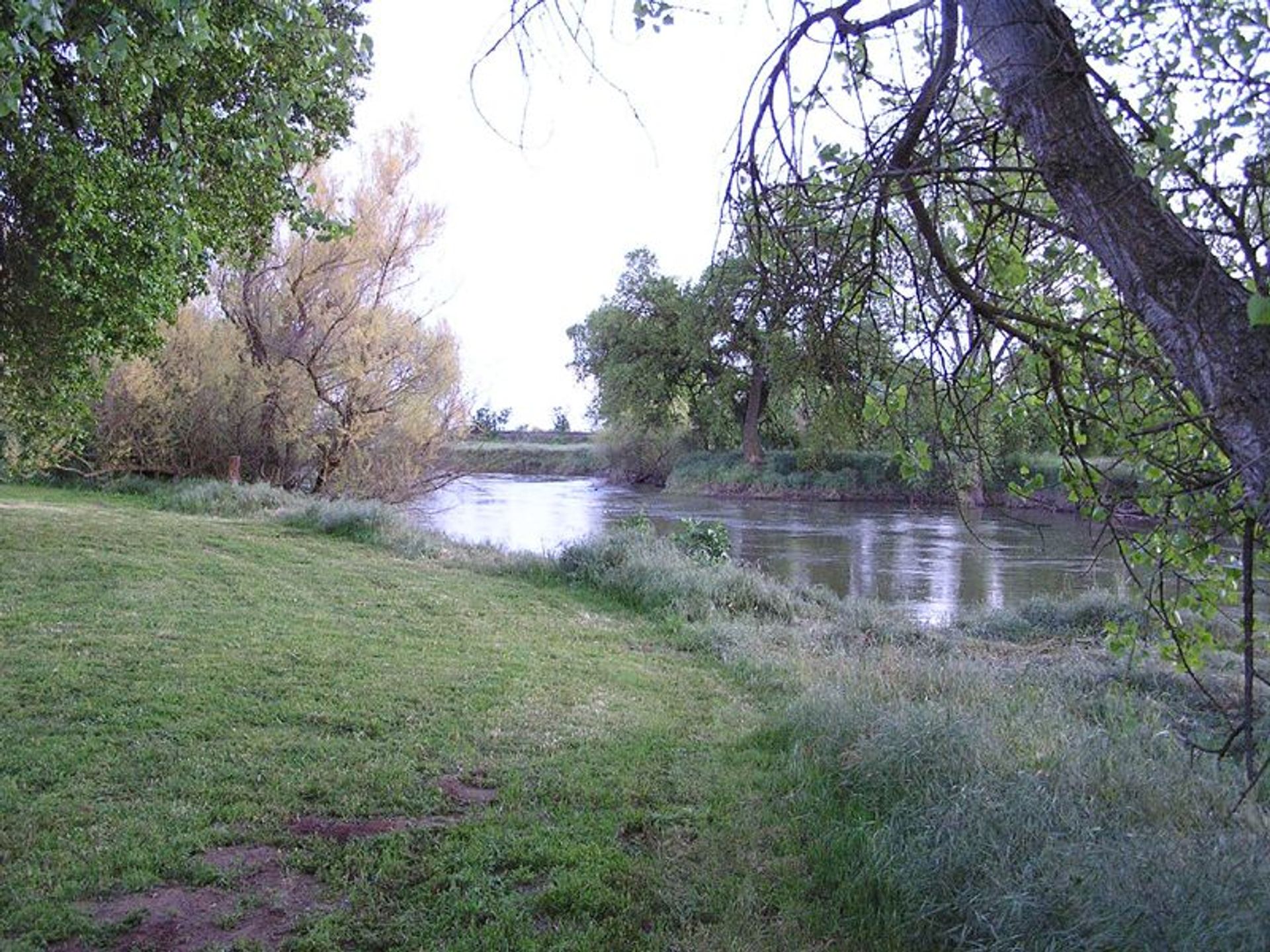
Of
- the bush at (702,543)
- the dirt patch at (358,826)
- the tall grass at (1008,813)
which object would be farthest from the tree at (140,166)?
the bush at (702,543)

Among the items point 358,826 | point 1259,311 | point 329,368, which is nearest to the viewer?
point 1259,311

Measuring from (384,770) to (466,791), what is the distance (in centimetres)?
48

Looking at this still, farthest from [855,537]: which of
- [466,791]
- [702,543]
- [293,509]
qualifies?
[466,791]

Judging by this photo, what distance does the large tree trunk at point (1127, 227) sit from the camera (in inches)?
82.8

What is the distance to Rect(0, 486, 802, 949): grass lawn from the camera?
363 cm

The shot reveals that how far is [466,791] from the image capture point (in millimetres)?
4957

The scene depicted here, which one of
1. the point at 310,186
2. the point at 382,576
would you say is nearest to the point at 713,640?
the point at 382,576

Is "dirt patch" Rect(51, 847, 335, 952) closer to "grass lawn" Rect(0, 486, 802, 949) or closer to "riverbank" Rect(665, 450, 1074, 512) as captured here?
"grass lawn" Rect(0, 486, 802, 949)

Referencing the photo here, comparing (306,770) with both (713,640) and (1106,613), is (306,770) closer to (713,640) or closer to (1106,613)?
(713,640)

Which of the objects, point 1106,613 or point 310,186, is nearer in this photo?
Answer: point 310,186

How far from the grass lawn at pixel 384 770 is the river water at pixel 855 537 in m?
5.49

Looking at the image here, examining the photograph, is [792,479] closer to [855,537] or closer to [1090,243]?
[855,537]

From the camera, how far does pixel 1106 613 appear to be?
40.9 feet

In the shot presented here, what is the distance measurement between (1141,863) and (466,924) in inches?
96.1
